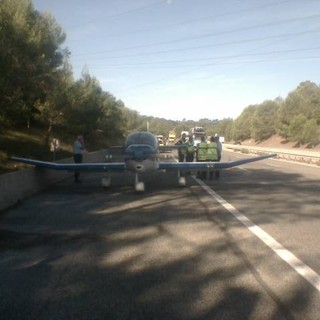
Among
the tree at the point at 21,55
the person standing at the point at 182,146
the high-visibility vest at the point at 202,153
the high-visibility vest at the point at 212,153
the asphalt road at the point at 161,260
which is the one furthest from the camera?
the person standing at the point at 182,146

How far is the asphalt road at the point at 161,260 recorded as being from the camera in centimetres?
507

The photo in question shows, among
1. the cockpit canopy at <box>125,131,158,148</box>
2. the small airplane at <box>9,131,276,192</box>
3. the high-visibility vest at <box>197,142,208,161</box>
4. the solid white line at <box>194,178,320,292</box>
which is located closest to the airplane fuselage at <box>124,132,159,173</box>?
the small airplane at <box>9,131,276,192</box>

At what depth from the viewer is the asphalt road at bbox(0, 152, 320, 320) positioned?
5.07 metres

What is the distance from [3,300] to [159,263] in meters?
2.31

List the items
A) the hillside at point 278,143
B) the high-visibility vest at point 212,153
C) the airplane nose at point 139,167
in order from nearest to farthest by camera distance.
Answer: the airplane nose at point 139,167 → the high-visibility vest at point 212,153 → the hillside at point 278,143

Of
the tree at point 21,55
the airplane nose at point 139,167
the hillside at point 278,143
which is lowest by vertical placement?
the hillside at point 278,143

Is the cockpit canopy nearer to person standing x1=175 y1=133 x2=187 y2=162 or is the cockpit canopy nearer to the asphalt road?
person standing x1=175 y1=133 x2=187 y2=162

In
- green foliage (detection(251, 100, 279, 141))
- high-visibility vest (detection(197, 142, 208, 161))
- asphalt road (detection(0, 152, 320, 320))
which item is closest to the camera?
asphalt road (detection(0, 152, 320, 320))

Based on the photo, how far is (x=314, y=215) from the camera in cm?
1131

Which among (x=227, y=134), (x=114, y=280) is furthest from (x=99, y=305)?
(x=227, y=134)

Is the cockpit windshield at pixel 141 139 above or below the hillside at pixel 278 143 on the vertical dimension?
above

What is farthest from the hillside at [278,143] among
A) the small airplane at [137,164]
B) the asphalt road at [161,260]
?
the asphalt road at [161,260]

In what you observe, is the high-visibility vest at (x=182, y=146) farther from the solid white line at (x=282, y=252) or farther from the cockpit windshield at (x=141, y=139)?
the solid white line at (x=282, y=252)

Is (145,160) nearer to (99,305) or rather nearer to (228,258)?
(228,258)
